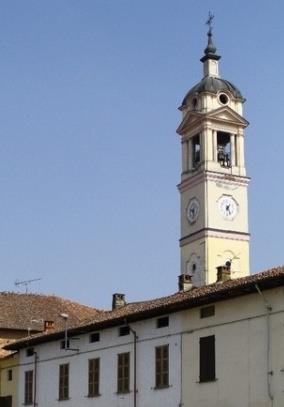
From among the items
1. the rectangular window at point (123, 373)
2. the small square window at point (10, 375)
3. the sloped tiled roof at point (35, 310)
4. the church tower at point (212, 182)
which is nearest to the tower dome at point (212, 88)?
the church tower at point (212, 182)

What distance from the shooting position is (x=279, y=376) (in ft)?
99.2

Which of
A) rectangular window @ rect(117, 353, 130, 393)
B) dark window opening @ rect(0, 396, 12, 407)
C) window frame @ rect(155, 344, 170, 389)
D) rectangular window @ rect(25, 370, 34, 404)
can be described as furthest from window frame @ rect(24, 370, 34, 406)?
window frame @ rect(155, 344, 170, 389)

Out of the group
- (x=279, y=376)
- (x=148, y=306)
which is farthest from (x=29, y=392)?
(x=279, y=376)

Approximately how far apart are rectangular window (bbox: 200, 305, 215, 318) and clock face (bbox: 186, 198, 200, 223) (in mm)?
42604

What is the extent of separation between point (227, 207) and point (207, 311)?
43.2 meters

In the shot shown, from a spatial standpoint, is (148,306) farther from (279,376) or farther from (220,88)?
(220,88)

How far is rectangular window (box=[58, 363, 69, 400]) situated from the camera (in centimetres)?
4172

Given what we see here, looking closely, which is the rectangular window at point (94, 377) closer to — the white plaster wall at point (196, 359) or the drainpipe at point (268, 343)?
the white plaster wall at point (196, 359)

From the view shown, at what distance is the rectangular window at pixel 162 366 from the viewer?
3600 centimetres

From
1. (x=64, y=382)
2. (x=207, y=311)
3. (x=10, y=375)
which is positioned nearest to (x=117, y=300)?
(x=10, y=375)

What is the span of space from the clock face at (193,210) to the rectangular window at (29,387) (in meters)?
→ 34.0

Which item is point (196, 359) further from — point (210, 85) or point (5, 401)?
point (210, 85)

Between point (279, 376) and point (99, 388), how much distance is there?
1125 centimetres

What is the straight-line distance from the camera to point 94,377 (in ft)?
131
